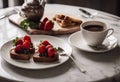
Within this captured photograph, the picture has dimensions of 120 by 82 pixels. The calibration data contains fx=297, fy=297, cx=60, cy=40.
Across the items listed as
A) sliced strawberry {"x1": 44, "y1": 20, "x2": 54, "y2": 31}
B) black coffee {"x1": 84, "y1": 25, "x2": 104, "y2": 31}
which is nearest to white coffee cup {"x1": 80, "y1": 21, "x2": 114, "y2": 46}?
black coffee {"x1": 84, "y1": 25, "x2": 104, "y2": 31}

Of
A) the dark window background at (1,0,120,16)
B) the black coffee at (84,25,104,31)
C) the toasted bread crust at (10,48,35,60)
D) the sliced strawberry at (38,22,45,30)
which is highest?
the black coffee at (84,25,104,31)

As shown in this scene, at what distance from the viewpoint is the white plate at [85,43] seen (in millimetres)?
1218

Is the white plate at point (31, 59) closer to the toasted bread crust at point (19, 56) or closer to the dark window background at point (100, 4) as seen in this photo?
the toasted bread crust at point (19, 56)

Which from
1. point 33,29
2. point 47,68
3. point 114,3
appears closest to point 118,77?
point 47,68

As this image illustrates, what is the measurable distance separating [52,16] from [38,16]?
0.11 metres

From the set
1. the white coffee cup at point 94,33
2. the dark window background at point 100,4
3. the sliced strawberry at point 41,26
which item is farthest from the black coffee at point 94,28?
the dark window background at point 100,4

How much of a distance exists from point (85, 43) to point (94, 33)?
95mm

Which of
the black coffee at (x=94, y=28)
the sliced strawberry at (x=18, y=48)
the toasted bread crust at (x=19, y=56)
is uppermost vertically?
the black coffee at (x=94, y=28)

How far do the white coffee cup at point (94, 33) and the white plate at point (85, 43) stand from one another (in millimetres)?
23

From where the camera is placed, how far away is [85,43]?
128 cm

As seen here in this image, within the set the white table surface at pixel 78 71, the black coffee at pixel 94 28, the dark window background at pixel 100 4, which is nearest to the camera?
the white table surface at pixel 78 71

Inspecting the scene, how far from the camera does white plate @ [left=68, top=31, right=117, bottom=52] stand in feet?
4.00

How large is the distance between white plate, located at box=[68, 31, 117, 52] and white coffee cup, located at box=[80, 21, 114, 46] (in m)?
0.02

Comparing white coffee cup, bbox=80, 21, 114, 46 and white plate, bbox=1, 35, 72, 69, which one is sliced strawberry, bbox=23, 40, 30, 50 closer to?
white plate, bbox=1, 35, 72, 69
